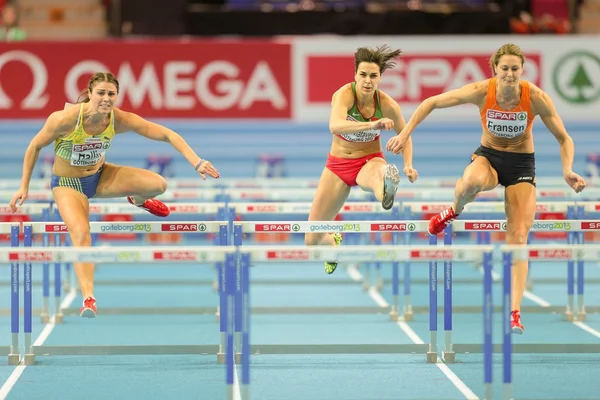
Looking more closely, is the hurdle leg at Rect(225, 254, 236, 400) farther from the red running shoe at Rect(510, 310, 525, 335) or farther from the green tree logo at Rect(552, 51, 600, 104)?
the green tree logo at Rect(552, 51, 600, 104)

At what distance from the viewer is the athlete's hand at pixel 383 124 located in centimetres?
738

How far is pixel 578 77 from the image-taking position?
1644 centimetres

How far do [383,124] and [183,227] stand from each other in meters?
1.91

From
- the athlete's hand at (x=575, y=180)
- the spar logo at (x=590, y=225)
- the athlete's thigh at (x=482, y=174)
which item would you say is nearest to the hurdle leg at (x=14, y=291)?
the athlete's thigh at (x=482, y=174)

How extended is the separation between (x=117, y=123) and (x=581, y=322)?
521cm

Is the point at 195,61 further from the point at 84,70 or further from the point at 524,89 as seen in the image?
the point at 524,89

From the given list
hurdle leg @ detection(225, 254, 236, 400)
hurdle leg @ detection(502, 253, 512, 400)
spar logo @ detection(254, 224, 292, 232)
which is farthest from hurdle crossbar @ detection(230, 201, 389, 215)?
hurdle leg @ detection(502, 253, 512, 400)

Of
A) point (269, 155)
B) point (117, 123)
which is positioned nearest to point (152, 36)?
point (269, 155)

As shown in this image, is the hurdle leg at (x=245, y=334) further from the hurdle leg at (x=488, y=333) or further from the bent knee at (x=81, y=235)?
the bent knee at (x=81, y=235)

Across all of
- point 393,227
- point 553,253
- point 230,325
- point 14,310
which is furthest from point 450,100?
point 14,310

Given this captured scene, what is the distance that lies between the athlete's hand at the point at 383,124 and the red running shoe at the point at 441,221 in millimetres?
1031

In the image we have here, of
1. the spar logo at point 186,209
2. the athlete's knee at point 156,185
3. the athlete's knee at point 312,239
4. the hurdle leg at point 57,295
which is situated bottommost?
the hurdle leg at point 57,295

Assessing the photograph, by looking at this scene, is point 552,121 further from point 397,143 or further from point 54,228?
point 54,228

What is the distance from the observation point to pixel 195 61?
16.4 m
